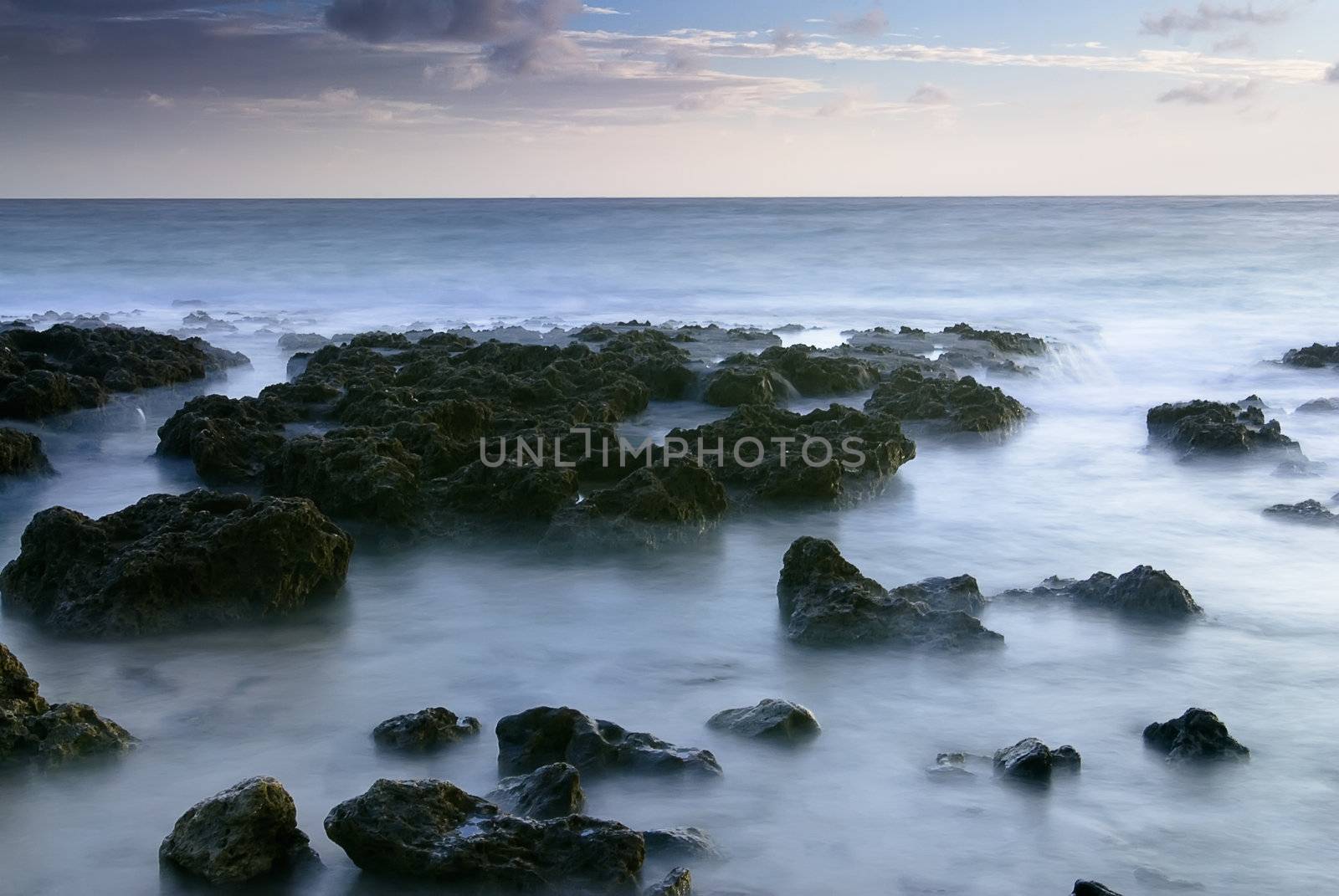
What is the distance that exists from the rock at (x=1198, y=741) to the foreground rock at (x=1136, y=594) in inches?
59.0

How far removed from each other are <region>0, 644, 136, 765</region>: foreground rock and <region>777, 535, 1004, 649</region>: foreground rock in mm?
2821

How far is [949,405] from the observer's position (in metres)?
10.4

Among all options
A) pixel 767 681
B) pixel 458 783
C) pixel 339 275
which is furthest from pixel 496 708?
pixel 339 275

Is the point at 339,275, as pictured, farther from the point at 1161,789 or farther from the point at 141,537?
the point at 1161,789

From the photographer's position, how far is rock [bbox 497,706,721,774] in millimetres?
4100

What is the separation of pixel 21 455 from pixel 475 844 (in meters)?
6.16

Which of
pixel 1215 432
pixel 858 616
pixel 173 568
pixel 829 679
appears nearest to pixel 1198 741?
pixel 829 679

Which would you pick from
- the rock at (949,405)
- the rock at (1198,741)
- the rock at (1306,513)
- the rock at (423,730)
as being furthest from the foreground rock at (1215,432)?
the rock at (423,730)

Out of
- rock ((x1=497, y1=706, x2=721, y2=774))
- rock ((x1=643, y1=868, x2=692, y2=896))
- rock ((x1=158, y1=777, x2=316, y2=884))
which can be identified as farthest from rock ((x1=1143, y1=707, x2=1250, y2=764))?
rock ((x1=158, y1=777, x2=316, y2=884))

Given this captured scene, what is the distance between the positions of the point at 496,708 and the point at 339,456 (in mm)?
2910

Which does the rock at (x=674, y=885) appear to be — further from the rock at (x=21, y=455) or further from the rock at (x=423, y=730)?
the rock at (x=21, y=455)

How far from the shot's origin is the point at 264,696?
476 centimetres

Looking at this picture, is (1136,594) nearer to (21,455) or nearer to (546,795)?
(546,795)

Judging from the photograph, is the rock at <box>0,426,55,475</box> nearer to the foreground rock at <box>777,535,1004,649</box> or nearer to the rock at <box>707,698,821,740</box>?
the foreground rock at <box>777,535,1004,649</box>
